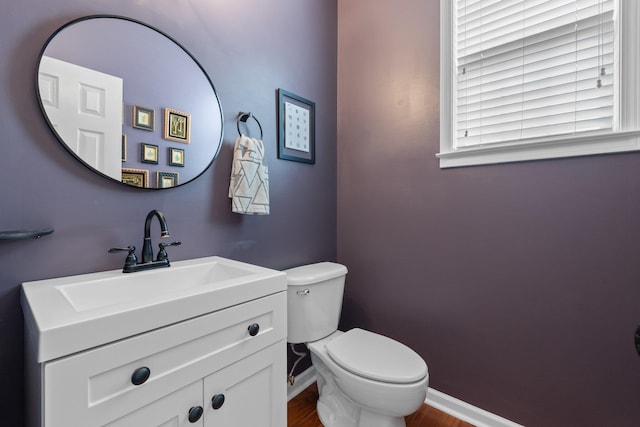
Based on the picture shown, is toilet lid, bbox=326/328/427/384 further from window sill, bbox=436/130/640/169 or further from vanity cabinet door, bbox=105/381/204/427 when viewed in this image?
window sill, bbox=436/130/640/169

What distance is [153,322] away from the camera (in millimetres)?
664

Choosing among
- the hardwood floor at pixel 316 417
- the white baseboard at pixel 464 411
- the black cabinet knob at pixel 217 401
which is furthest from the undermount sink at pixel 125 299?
the white baseboard at pixel 464 411

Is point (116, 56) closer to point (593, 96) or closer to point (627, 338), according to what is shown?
point (593, 96)

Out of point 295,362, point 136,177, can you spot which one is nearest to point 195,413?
point 136,177

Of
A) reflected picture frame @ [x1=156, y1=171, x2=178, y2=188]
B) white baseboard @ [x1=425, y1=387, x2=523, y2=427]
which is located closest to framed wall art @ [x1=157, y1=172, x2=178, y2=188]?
reflected picture frame @ [x1=156, y1=171, x2=178, y2=188]

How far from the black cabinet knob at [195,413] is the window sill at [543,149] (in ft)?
4.81

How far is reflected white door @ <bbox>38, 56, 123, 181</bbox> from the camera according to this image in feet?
2.97

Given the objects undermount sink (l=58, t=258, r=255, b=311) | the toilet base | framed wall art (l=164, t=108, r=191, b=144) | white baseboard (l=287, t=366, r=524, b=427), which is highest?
framed wall art (l=164, t=108, r=191, b=144)

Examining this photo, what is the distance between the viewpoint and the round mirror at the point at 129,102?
929 mm

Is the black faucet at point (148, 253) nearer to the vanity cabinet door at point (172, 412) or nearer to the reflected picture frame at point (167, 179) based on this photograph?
the reflected picture frame at point (167, 179)

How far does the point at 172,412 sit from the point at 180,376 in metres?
0.09

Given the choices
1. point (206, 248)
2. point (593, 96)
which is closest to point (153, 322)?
point (206, 248)

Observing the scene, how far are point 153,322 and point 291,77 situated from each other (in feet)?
4.78

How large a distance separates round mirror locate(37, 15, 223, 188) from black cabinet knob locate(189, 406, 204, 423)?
80cm
